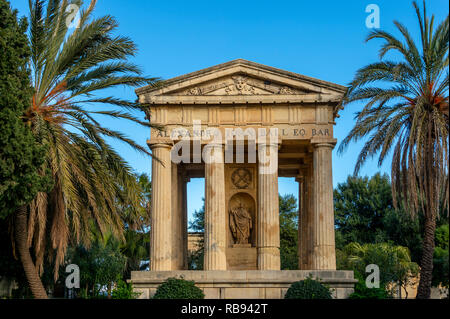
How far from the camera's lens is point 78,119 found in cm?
2339

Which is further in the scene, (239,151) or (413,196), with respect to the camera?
(239,151)

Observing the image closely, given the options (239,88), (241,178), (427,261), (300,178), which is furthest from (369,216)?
(427,261)

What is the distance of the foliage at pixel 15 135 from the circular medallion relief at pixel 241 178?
61.1 feet

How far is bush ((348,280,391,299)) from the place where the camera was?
87.4ft

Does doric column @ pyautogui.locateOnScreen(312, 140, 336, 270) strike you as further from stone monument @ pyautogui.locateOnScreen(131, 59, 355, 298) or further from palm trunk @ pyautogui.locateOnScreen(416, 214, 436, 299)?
palm trunk @ pyautogui.locateOnScreen(416, 214, 436, 299)

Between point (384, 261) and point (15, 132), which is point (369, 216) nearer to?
point (384, 261)

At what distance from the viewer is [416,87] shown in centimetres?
2631

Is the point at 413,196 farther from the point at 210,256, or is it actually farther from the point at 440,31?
the point at 210,256

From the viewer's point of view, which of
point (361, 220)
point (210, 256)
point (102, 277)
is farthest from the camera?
point (361, 220)

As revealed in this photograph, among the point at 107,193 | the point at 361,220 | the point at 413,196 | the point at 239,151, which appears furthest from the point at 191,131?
the point at 361,220

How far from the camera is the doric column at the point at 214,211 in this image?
112ft

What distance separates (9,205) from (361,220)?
44.1m

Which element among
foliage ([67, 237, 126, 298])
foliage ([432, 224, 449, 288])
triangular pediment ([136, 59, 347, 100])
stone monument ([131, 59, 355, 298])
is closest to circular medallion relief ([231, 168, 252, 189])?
stone monument ([131, 59, 355, 298])

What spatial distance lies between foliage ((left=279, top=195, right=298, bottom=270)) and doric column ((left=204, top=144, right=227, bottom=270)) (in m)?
17.2
